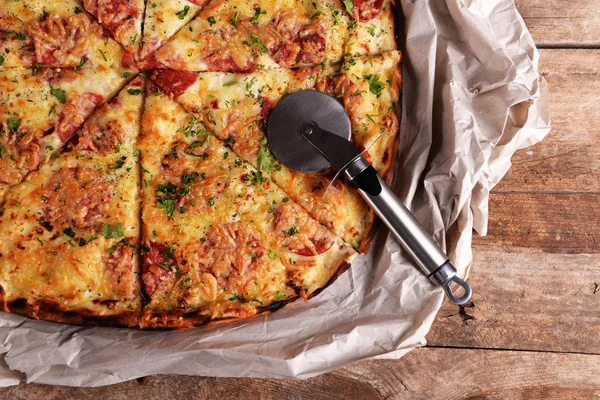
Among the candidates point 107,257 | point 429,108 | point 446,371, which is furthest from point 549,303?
point 107,257

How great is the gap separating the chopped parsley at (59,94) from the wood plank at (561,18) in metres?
3.58

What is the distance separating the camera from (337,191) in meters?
3.76

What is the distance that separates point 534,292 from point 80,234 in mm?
3511

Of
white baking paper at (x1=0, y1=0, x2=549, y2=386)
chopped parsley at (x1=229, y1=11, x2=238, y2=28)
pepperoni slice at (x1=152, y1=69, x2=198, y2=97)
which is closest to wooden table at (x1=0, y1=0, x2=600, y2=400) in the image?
white baking paper at (x1=0, y1=0, x2=549, y2=386)

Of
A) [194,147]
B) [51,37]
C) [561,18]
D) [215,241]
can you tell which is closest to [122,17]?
[51,37]

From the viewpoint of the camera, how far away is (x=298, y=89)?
3.81 metres

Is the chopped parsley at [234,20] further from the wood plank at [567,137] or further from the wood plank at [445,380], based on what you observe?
the wood plank at [445,380]

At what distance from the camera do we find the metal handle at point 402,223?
11.6 feet

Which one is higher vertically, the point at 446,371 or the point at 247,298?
the point at 247,298

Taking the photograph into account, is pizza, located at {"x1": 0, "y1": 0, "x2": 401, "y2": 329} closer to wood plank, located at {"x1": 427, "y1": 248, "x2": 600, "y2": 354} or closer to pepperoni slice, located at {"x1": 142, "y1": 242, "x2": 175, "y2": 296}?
pepperoni slice, located at {"x1": 142, "y1": 242, "x2": 175, "y2": 296}

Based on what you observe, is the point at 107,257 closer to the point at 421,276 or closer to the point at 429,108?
the point at 421,276

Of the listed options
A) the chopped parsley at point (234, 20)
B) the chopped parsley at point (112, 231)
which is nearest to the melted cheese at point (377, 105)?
the chopped parsley at point (234, 20)

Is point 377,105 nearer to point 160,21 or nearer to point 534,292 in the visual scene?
point 160,21

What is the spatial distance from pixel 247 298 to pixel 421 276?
1299 mm
